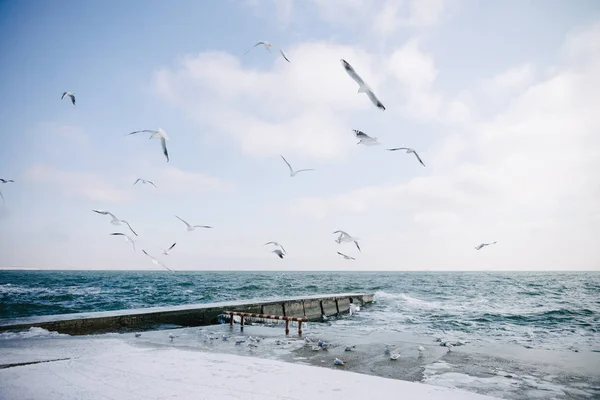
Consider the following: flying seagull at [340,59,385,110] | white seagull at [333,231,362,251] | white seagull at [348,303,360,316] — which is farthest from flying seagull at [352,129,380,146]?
white seagull at [348,303,360,316]

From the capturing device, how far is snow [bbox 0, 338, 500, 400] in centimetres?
555

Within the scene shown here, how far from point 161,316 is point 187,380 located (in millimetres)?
9333

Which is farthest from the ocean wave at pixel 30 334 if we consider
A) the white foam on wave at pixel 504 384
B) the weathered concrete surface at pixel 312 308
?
the weathered concrete surface at pixel 312 308

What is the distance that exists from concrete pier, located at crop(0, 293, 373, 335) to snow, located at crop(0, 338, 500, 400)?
396 cm

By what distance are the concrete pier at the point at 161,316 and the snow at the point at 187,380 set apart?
396 cm

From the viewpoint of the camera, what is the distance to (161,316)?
576 inches

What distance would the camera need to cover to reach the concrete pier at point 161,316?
11773 millimetres

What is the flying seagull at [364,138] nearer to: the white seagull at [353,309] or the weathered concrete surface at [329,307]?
the weathered concrete surface at [329,307]

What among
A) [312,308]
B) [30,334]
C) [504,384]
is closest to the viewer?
[504,384]

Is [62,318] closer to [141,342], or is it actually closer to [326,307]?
[141,342]

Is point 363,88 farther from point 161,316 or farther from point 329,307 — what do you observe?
point 329,307

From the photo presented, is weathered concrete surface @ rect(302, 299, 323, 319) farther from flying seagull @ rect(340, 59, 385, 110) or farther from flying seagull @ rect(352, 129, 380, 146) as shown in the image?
flying seagull @ rect(340, 59, 385, 110)

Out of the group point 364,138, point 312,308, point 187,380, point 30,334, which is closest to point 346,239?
point 364,138

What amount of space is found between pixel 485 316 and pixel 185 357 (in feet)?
63.1
